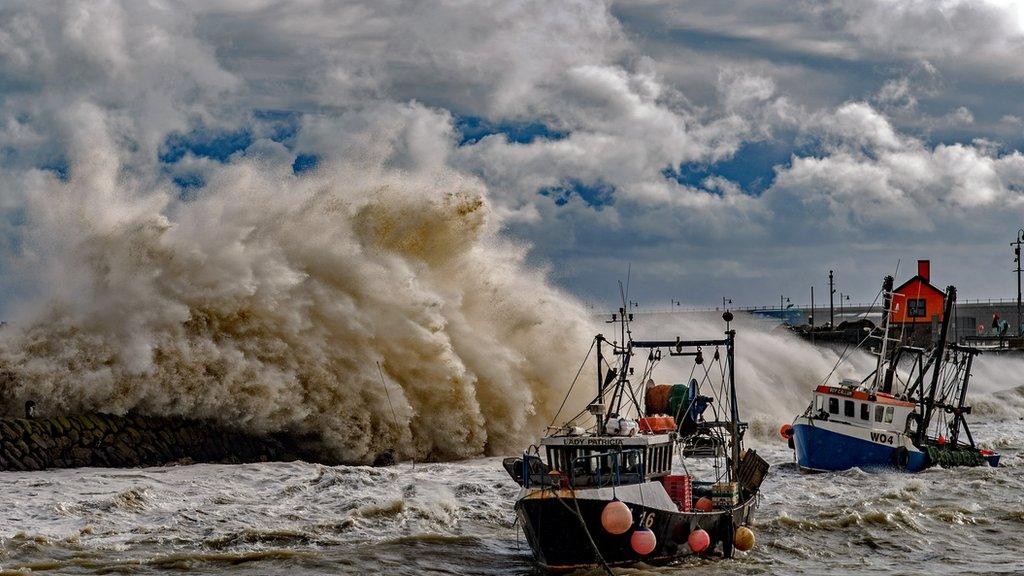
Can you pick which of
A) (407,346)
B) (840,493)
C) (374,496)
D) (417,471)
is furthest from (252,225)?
(840,493)

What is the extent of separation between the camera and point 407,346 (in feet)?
127

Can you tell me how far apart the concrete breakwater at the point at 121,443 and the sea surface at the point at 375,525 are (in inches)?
Result: 35.7

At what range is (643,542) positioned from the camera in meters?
20.8

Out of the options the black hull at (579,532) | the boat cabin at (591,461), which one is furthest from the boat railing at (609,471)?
the black hull at (579,532)

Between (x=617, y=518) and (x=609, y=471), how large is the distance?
162 cm

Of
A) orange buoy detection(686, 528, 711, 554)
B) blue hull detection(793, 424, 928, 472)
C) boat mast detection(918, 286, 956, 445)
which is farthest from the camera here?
boat mast detection(918, 286, 956, 445)

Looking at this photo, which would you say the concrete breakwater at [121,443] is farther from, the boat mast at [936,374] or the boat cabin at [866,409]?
the boat mast at [936,374]

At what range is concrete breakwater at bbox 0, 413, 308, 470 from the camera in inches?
1199

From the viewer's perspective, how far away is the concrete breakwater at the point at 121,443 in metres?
30.5

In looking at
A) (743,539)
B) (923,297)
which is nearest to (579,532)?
(743,539)

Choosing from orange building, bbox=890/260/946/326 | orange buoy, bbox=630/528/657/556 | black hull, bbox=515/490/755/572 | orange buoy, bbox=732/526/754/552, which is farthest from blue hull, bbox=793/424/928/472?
orange building, bbox=890/260/946/326

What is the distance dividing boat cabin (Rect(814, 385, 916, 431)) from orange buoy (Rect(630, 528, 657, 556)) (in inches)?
797

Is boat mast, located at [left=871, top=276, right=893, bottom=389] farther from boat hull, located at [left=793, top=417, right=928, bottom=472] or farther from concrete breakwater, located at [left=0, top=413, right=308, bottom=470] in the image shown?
concrete breakwater, located at [left=0, top=413, right=308, bottom=470]

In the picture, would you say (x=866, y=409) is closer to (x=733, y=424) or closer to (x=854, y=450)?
(x=854, y=450)
